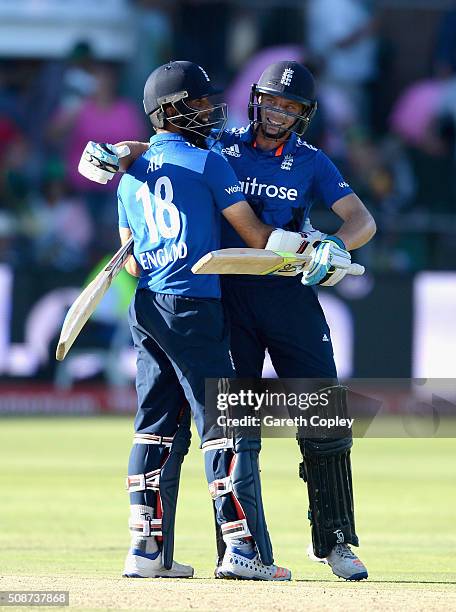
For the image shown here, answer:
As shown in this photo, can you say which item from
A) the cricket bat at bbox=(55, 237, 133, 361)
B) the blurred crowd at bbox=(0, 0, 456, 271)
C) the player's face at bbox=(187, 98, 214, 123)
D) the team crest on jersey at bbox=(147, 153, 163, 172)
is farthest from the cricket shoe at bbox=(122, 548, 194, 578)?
the blurred crowd at bbox=(0, 0, 456, 271)

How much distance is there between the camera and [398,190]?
1630 centimetres

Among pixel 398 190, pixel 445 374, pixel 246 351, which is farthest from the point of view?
pixel 398 190

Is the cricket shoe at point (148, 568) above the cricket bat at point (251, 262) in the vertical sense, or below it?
below

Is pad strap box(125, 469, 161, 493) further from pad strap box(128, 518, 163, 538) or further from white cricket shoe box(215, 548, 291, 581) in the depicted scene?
white cricket shoe box(215, 548, 291, 581)

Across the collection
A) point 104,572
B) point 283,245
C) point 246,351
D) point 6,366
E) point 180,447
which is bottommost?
point 6,366

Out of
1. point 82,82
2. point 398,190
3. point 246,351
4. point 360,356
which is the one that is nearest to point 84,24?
point 82,82

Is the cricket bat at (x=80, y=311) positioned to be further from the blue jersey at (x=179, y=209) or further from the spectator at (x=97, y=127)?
the spectator at (x=97, y=127)

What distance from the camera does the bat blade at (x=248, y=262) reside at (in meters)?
5.46

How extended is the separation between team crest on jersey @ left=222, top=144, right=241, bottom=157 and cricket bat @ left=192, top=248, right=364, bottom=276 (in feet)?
2.13

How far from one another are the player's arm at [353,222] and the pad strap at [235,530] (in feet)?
4.19

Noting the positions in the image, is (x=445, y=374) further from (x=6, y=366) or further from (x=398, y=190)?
(x=6, y=366)

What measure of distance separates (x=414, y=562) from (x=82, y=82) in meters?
11.2

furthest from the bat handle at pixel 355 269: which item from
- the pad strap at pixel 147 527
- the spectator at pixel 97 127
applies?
the spectator at pixel 97 127

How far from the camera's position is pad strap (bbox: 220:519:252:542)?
561cm
